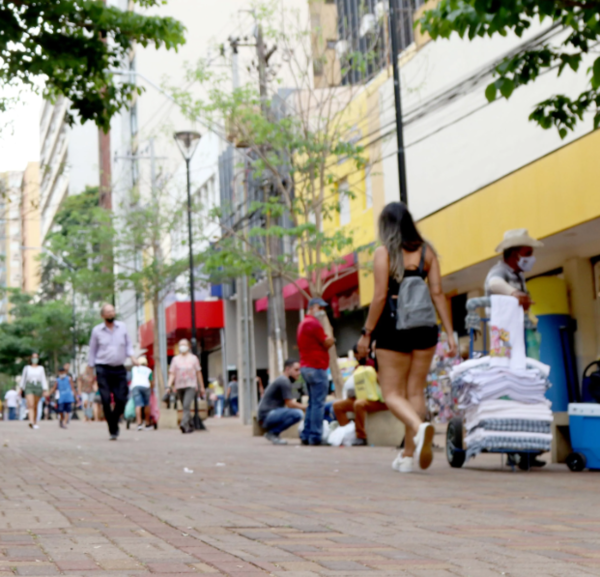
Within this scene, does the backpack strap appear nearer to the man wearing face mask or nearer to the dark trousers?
the man wearing face mask

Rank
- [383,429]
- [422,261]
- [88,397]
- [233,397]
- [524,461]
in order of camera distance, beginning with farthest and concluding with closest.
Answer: [88,397], [233,397], [383,429], [524,461], [422,261]

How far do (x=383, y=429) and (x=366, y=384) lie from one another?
1.95ft

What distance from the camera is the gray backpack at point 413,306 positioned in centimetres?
924

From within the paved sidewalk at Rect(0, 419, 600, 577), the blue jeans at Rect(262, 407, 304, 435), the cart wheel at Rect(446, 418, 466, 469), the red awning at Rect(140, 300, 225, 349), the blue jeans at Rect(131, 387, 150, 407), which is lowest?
the paved sidewalk at Rect(0, 419, 600, 577)

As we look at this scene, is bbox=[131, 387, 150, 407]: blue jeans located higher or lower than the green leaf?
lower

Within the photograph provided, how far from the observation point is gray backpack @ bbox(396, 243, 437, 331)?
30.3 ft

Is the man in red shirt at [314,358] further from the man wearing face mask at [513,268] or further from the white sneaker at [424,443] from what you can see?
the white sneaker at [424,443]

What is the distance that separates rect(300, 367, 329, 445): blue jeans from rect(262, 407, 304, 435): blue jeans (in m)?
0.73

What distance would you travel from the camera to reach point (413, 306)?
30.3 feet

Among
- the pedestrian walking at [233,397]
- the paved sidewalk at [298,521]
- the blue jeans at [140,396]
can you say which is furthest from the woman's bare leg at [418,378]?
the pedestrian walking at [233,397]

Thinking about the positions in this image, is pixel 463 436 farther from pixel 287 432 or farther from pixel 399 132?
pixel 287 432

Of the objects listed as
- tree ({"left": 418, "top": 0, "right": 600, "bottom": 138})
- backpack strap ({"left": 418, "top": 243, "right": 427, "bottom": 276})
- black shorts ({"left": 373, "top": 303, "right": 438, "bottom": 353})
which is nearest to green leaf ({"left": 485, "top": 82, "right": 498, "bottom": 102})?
tree ({"left": 418, "top": 0, "right": 600, "bottom": 138})

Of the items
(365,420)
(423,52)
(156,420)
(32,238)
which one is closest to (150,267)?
(156,420)

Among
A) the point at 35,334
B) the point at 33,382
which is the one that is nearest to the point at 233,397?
the point at 33,382
